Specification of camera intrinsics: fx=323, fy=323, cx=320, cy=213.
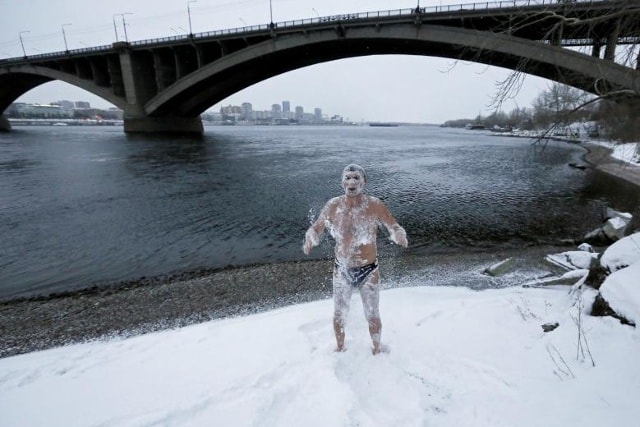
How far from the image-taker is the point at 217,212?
1420 centimetres

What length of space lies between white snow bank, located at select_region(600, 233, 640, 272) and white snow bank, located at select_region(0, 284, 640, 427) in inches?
26.1

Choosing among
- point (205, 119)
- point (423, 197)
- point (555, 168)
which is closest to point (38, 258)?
point (423, 197)

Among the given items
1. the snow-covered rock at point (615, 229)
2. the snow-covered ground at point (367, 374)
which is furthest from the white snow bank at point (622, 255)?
the snow-covered rock at point (615, 229)

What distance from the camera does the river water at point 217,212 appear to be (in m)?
9.56

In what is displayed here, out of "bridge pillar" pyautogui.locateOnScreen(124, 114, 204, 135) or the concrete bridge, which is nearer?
the concrete bridge

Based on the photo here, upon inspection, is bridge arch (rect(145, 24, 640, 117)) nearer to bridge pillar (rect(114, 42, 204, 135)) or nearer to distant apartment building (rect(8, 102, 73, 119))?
bridge pillar (rect(114, 42, 204, 135))

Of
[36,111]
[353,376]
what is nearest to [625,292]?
[353,376]

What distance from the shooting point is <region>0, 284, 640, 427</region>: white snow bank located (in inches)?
109

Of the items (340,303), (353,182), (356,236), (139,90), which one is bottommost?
(340,303)

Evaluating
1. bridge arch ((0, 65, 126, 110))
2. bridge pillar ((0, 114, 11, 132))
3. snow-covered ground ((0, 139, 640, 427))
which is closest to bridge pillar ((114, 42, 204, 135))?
bridge arch ((0, 65, 126, 110))

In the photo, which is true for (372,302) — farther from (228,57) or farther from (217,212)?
(228,57)

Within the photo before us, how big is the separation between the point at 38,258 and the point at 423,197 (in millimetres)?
15987

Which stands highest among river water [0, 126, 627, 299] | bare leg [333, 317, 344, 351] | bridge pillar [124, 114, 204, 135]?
bridge pillar [124, 114, 204, 135]

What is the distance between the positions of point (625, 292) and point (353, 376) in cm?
294
